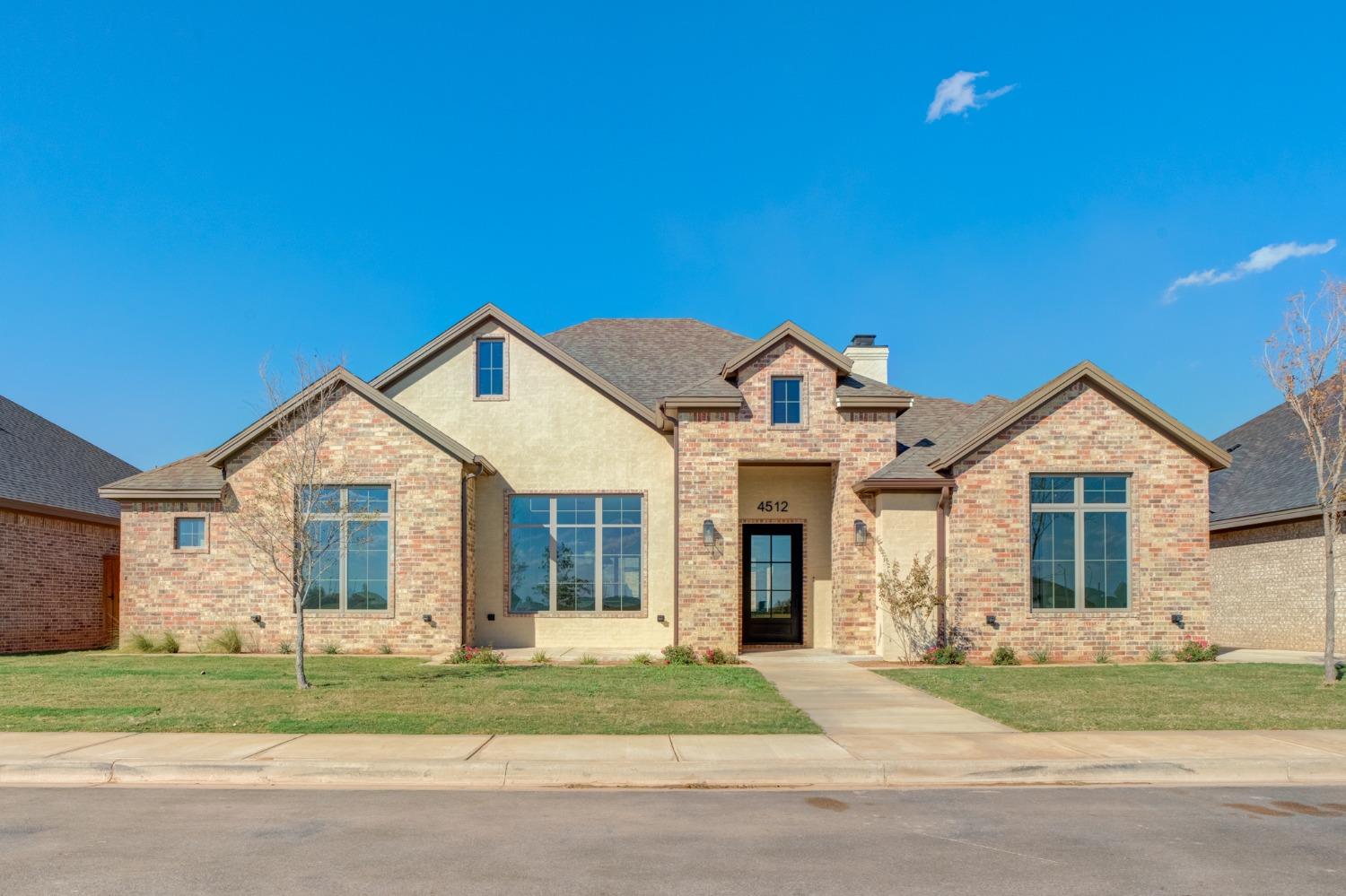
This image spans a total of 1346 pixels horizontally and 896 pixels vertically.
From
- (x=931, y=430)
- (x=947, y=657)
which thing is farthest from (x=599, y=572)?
(x=931, y=430)

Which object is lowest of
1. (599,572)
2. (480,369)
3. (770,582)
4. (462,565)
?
(770,582)

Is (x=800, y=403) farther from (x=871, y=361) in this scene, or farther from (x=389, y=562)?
(x=389, y=562)

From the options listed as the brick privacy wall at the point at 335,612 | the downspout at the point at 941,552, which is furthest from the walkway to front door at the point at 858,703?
the brick privacy wall at the point at 335,612

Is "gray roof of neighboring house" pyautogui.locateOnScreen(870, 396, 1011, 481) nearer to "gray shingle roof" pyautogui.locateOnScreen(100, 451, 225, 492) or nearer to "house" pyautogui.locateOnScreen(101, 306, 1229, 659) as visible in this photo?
"house" pyautogui.locateOnScreen(101, 306, 1229, 659)

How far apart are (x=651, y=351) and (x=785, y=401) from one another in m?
5.97

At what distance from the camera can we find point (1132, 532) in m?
16.8

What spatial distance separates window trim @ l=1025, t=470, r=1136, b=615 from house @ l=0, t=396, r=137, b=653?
20.6 meters

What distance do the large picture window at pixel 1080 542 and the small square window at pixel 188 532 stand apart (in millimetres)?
16260

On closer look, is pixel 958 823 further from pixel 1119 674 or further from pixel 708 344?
pixel 708 344

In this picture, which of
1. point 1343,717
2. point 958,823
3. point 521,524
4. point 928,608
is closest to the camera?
point 958,823

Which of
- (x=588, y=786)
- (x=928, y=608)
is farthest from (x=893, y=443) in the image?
(x=588, y=786)

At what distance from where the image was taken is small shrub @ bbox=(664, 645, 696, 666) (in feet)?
54.3

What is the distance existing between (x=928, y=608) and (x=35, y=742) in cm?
1344

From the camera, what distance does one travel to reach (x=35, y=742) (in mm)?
9203
